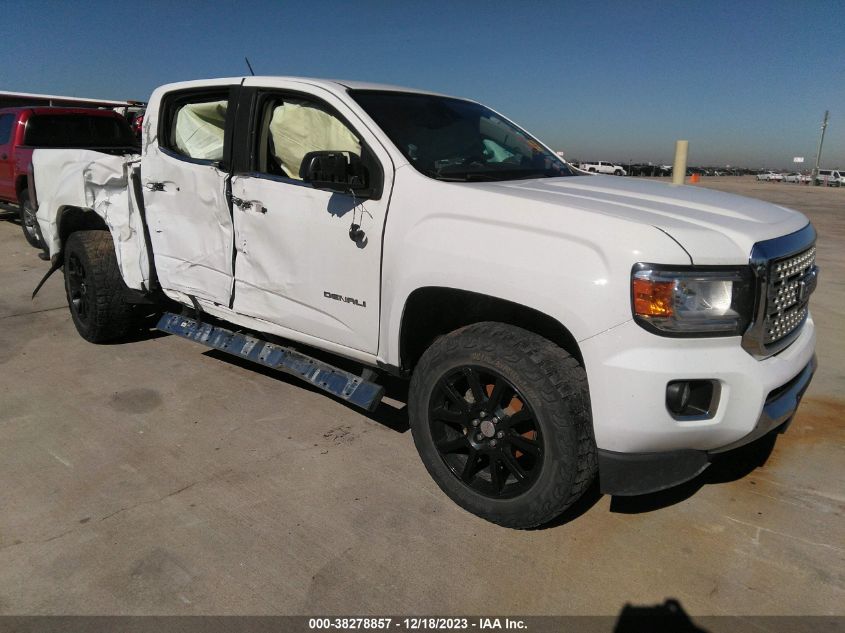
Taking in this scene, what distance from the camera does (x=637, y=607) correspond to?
7.64 feet

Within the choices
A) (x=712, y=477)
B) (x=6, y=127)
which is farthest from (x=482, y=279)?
(x=6, y=127)

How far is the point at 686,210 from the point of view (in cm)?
263

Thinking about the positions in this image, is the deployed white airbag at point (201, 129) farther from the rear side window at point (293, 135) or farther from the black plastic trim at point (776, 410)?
the black plastic trim at point (776, 410)

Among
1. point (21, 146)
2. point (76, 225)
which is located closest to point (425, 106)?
point (76, 225)

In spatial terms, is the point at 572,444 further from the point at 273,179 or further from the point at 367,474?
the point at 273,179

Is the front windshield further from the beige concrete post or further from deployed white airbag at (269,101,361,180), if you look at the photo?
the beige concrete post

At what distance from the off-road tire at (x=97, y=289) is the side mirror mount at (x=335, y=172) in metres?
2.51

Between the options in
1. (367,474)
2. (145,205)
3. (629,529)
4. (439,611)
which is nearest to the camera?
(439,611)

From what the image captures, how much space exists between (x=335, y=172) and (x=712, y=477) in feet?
8.00

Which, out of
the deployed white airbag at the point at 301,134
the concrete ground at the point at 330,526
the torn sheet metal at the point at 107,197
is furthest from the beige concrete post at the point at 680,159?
the torn sheet metal at the point at 107,197

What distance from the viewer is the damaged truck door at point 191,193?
12.4 ft

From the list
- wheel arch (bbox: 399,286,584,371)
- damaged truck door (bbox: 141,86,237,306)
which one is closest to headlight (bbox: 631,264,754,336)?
wheel arch (bbox: 399,286,584,371)

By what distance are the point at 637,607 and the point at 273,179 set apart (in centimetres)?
268

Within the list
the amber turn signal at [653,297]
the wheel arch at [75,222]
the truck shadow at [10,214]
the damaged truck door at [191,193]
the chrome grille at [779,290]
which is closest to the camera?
the amber turn signal at [653,297]
